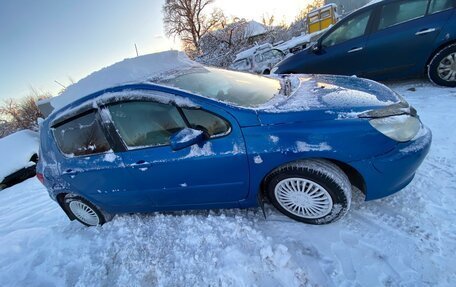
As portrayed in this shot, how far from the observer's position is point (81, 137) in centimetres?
303

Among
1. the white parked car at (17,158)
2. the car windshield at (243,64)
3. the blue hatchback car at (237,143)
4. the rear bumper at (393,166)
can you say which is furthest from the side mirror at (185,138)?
the car windshield at (243,64)

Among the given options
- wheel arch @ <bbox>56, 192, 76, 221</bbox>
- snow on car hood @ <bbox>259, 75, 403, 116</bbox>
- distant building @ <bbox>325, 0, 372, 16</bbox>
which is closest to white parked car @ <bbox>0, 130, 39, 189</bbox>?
wheel arch @ <bbox>56, 192, 76, 221</bbox>

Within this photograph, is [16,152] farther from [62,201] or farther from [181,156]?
[181,156]

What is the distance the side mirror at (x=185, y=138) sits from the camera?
2270 mm

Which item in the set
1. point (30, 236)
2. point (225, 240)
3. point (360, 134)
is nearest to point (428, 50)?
point (360, 134)

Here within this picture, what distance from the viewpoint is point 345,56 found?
208 inches

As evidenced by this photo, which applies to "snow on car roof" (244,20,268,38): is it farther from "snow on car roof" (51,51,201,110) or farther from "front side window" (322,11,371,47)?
"snow on car roof" (51,51,201,110)

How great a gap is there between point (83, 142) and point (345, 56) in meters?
4.73

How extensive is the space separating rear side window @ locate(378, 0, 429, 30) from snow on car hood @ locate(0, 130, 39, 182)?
9.18 metres

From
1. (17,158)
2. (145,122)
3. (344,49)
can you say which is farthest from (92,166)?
(17,158)

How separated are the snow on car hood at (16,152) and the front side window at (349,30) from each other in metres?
8.28

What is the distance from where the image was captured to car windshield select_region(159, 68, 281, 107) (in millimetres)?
2580

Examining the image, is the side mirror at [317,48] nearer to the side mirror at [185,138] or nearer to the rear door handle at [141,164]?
the side mirror at [185,138]

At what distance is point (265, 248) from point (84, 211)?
2394 millimetres
